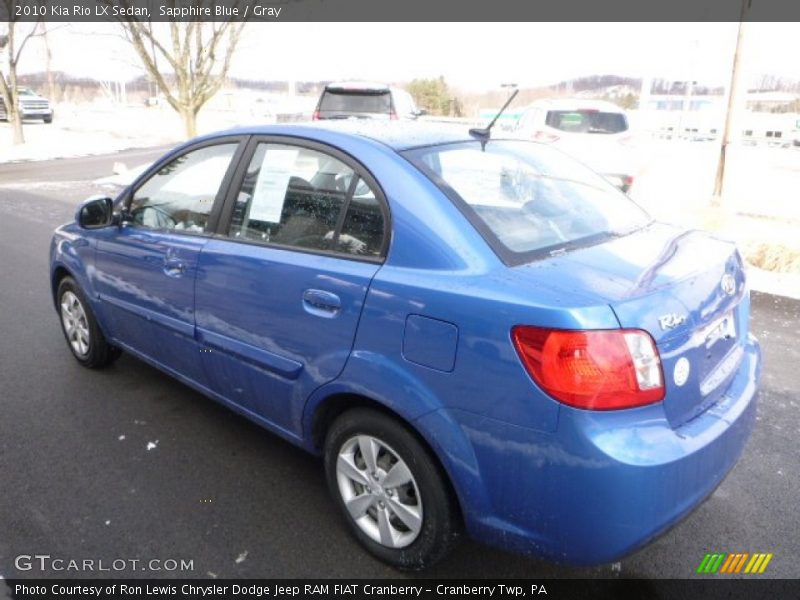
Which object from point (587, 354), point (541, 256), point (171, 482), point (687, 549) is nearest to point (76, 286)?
point (171, 482)

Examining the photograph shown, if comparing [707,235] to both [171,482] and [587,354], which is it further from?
[171,482]

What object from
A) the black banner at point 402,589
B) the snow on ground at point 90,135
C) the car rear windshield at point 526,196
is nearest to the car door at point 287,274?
the car rear windshield at point 526,196

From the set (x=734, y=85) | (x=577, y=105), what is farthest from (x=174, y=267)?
(x=577, y=105)

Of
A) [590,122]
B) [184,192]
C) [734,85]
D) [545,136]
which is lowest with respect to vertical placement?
[184,192]

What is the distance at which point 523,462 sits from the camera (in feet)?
6.52

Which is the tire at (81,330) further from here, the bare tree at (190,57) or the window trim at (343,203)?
the bare tree at (190,57)

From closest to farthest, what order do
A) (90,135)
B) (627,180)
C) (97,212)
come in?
(97,212), (627,180), (90,135)

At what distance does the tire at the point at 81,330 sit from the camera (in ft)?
13.6

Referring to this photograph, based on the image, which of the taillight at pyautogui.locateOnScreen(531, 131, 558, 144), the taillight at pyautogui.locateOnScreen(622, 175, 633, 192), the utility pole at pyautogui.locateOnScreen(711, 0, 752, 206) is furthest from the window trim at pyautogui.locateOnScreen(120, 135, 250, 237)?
the taillight at pyautogui.locateOnScreen(622, 175, 633, 192)

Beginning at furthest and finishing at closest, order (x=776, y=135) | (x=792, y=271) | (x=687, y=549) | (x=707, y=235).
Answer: (x=776, y=135)
(x=792, y=271)
(x=707, y=235)
(x=687, y=549)

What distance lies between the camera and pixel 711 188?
12883 mm

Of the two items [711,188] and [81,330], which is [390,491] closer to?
[81,330]

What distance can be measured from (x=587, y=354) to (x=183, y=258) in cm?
206

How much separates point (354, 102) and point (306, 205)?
9.75m
